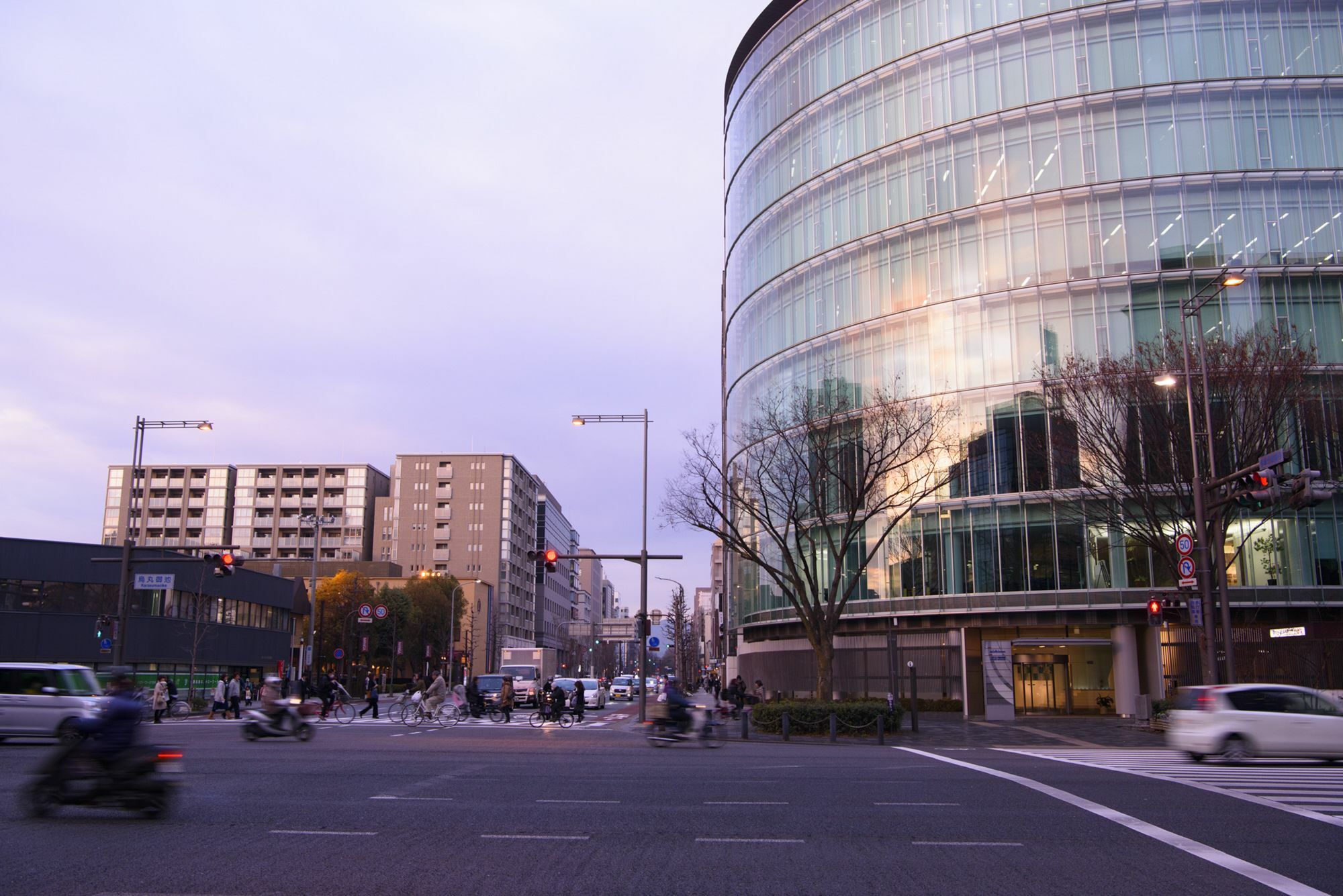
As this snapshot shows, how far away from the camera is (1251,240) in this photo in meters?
44.1

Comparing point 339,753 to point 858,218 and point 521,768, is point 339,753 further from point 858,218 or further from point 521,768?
point 858,218

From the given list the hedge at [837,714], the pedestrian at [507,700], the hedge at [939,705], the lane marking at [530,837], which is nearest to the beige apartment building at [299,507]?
the pedestrian at [507,700]

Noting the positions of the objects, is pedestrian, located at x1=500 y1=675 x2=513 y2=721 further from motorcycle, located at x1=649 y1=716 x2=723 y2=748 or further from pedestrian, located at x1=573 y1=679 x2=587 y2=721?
motorcycle, located at x1=649 y1=716 x2=723 y2=748

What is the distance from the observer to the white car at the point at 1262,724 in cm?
2019

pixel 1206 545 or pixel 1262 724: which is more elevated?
pixel 1206 545

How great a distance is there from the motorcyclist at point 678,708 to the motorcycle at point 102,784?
1470 cm

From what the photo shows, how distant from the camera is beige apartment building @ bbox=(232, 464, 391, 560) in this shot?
13425 centimetres

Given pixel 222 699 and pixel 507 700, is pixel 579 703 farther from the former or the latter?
pixel 222 699

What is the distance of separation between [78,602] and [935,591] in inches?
1714

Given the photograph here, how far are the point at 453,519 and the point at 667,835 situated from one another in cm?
13214

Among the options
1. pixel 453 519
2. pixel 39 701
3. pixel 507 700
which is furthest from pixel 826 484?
pixel 453 519

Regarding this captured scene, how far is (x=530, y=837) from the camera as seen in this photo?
10406mm

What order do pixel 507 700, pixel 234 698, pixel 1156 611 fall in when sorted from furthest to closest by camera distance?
1. pixel 234 698
2. pixel 507 700
3. pixel 1156 611

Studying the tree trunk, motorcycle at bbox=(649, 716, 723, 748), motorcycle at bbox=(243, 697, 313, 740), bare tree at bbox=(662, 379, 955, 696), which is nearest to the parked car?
bare tree at bbox=(662, 379, 955, 696)
